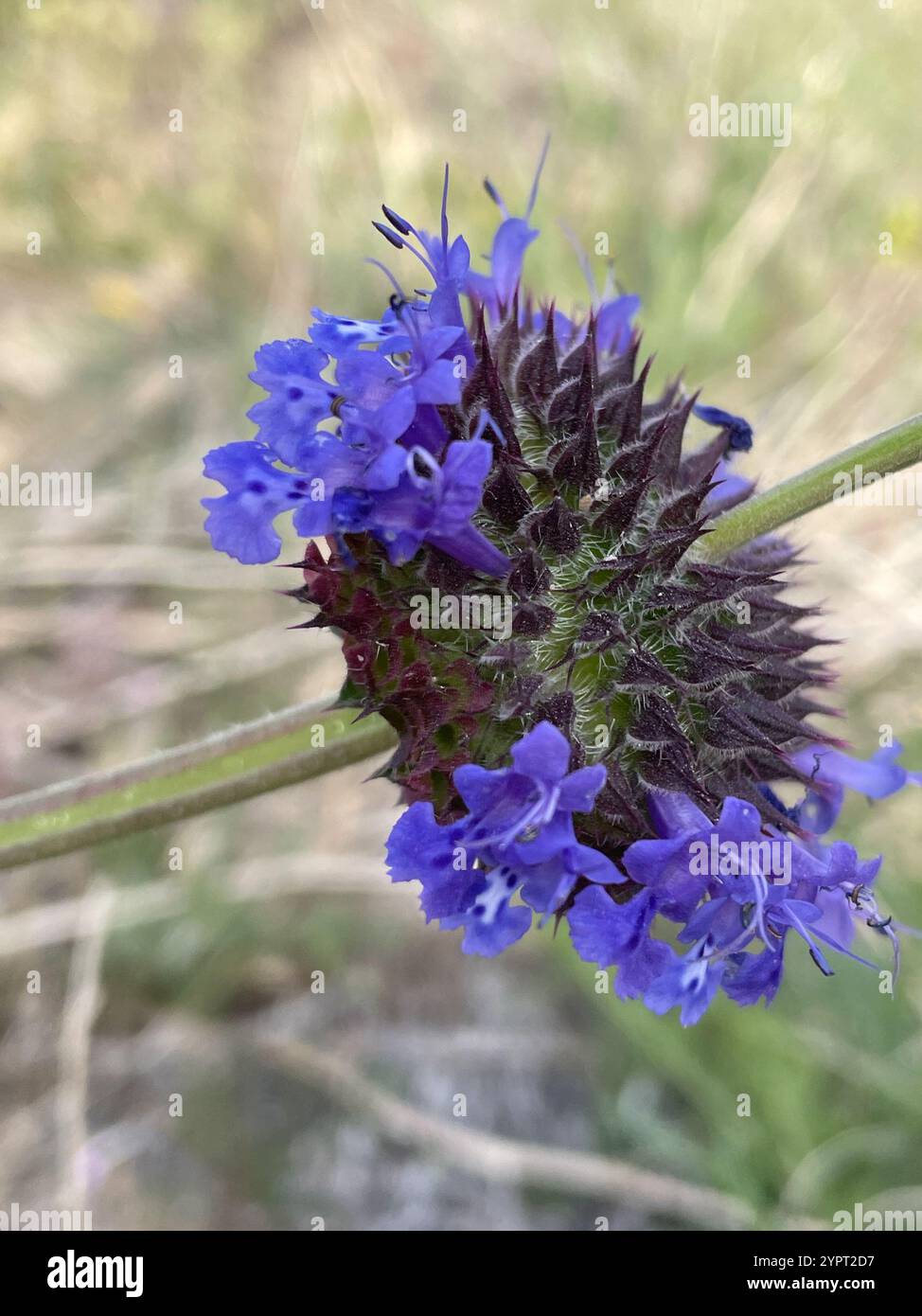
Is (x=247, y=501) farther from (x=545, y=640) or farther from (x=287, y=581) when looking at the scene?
(x=287, y=581)

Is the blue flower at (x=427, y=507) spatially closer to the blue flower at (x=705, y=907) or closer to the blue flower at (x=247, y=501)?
the blue flower at (x=247, y=501)

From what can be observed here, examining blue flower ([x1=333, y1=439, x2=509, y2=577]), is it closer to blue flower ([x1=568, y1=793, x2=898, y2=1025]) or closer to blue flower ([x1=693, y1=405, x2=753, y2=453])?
blue flower ([x1=568, y1=793, x2=898, y2=1025])

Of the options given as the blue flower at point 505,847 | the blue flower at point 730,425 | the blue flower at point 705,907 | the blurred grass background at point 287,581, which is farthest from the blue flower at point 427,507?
the blurred grass background at point 287,581

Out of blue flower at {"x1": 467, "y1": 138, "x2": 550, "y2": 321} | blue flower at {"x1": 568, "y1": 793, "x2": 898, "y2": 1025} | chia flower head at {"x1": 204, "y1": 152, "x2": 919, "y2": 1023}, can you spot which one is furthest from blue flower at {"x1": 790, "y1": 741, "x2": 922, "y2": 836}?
blue flower at {"x1": 467, "y1": 138, "x2": 550, "y2": 321}

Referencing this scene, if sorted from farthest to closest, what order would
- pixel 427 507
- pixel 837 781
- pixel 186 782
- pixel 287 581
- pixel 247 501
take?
pixel 287 581
pixel 837 781
pixel 186 782
pixel 247 501
pixel 427 507

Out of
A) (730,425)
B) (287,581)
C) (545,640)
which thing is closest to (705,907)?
(545,640)
